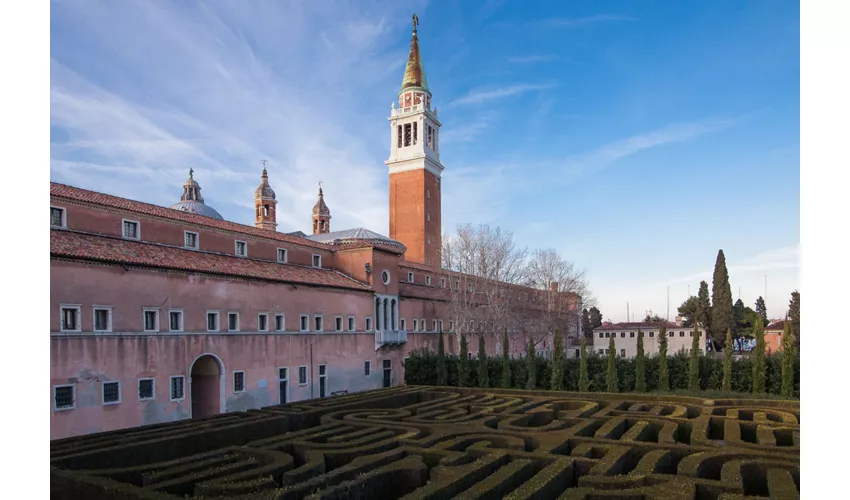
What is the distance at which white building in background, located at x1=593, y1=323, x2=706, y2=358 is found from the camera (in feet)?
190

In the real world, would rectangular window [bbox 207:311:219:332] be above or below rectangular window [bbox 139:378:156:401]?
above

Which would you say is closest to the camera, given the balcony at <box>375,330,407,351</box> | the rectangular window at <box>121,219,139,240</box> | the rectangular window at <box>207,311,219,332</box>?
the rectangular window at <box>121,219,139,240</box>

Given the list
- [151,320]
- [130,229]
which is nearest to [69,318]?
[151,320]

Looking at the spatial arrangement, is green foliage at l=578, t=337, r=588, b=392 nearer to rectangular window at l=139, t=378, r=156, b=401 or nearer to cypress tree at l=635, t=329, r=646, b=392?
cypress tree at l=635, t=329, r=646, b=392

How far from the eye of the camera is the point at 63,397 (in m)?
19.2

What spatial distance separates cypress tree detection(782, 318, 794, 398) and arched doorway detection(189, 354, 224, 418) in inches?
982

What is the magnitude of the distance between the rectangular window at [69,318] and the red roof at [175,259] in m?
1.86

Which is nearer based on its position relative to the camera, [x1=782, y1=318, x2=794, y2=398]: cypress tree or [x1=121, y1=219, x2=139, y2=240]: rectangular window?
[x1=782, y1=318, x2=794, y2=398]: cypress tree

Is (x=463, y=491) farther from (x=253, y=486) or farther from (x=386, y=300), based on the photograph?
(x=386, y=300)

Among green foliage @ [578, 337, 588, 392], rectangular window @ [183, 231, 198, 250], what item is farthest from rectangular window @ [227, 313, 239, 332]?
green foliage @ [578, 337, 588, 392]

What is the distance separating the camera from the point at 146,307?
2278 centimetres

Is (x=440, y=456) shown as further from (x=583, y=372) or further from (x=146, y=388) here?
(x=583, y=372)

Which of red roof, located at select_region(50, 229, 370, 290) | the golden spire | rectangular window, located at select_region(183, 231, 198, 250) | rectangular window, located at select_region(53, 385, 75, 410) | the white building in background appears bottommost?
the white building in background

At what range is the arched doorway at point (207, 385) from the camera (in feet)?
84.6
